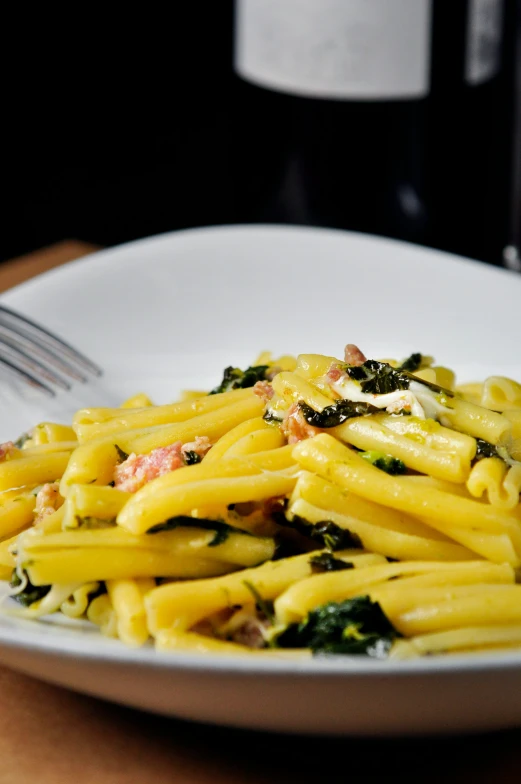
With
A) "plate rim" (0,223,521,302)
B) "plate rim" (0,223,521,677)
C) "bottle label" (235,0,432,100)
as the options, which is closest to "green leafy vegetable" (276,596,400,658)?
"plate rim" (0,223,521,677)

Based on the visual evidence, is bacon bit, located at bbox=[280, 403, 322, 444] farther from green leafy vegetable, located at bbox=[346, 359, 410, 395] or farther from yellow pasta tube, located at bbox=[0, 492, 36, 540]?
yellow pasta tube, located at bbox=[0, 492, 36, 540]

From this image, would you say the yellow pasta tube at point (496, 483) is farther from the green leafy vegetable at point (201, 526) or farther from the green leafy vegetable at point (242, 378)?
the green leafy vegetable at point (242, 378)

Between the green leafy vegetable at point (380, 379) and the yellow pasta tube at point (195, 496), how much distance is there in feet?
0.72

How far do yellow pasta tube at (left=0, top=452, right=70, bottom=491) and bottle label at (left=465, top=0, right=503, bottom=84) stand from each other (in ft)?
7.71

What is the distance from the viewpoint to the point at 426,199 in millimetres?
4145

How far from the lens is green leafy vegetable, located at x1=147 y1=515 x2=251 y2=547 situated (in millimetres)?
1562

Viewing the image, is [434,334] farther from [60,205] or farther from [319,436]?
[60,205]

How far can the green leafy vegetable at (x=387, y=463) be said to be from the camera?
165 centimetres

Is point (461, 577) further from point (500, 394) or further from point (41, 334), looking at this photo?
point (41, 334)

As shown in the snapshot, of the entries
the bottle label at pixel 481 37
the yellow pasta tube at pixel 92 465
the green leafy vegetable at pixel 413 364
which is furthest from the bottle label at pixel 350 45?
the yellow pasta tube at pixel 92 465

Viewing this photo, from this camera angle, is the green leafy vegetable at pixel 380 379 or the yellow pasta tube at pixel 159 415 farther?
the yellow pasta tube at pixel 159 415

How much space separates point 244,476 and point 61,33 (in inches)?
153

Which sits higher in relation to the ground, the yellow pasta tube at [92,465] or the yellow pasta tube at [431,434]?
the yellow pasta tube at [431,434]

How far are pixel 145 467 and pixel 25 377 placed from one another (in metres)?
0.84
